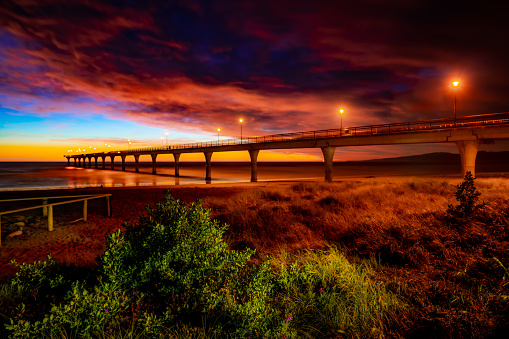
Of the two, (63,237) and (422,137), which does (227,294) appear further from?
(422,137)

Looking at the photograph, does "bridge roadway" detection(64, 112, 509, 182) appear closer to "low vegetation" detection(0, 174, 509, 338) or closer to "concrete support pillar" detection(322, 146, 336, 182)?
"concrete support pillar" detection(322, 146, 336, 182)

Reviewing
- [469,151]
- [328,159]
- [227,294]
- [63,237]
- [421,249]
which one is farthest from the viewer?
[328,159]

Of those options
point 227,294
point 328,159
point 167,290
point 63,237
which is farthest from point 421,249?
point 328,159

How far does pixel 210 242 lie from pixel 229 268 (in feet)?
1.56

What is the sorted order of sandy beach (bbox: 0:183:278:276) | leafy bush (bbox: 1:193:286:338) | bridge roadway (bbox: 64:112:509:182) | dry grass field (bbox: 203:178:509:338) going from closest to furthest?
→ leafy bush (bbox: 1:193:286:338) < dry grass field (bbox: 203:178:509:338) < sandy beach (bbox: 0:183:278:276) < bridge roadway (bbox: 64:112:509:182)

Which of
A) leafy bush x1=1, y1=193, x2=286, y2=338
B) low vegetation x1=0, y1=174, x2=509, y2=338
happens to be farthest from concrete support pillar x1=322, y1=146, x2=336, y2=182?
leafy bush x1=1, y1=193, x2=286, y2=338

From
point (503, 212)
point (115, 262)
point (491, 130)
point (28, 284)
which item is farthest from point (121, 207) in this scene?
point (491, 130)

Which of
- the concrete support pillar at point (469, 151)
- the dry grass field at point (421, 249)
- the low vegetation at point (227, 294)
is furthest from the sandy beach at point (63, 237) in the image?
the concrete support pillar at point (469, 151)

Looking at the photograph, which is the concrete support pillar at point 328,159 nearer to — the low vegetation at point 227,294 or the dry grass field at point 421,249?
the dry grass field at point 421,249

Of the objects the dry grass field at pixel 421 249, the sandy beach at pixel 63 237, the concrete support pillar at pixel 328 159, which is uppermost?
the concrete support pillar at pixel 328 159

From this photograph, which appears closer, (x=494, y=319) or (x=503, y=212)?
(x=494, y=319)

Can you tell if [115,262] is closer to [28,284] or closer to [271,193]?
[28,284]

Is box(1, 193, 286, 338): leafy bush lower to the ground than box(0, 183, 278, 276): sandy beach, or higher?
higher

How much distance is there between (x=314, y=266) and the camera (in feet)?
17.9
